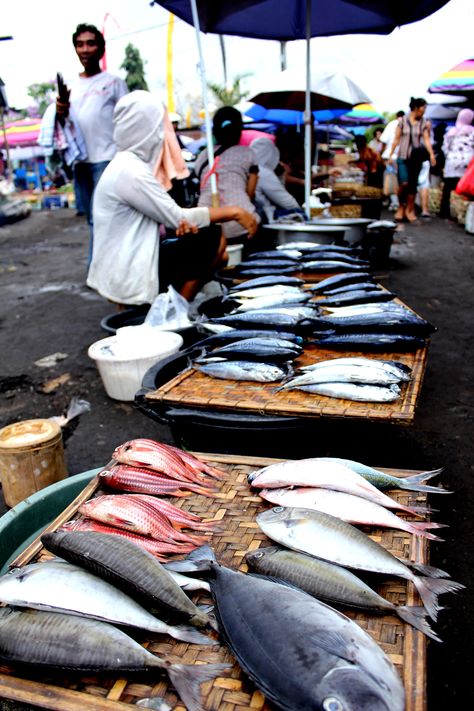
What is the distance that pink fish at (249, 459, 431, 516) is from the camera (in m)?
2.02

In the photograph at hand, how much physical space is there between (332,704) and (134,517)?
97cm

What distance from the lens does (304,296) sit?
4.00m

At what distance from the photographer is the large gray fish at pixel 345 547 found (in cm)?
164

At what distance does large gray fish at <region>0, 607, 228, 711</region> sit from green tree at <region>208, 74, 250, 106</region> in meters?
32.3

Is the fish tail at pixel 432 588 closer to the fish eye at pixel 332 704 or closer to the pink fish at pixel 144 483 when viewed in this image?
the fish eye at pixel 332 704

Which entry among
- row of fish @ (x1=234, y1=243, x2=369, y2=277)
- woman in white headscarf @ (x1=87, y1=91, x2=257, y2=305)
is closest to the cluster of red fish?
row of fish @ (x1=234, y1=243, x2=369, y2=277)

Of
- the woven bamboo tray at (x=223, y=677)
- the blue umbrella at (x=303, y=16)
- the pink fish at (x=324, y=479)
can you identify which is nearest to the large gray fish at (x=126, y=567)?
the woven bamboo tray at (x=223, y=677)

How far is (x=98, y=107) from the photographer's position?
6156 millimetres

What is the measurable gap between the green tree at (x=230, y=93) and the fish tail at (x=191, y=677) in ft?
106

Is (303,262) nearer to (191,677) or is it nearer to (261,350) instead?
(261,350)

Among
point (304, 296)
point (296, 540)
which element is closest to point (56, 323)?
point (304, 296)

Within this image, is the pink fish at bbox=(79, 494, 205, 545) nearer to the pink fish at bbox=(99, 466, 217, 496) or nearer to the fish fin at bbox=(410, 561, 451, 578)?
the pink fish at bbox=(99, 466, 217, 496)

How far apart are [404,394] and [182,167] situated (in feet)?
13.7

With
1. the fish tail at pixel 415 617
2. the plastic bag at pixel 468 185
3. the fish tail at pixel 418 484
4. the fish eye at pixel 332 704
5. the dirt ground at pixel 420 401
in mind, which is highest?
the plastic bag at pixel 468 185
